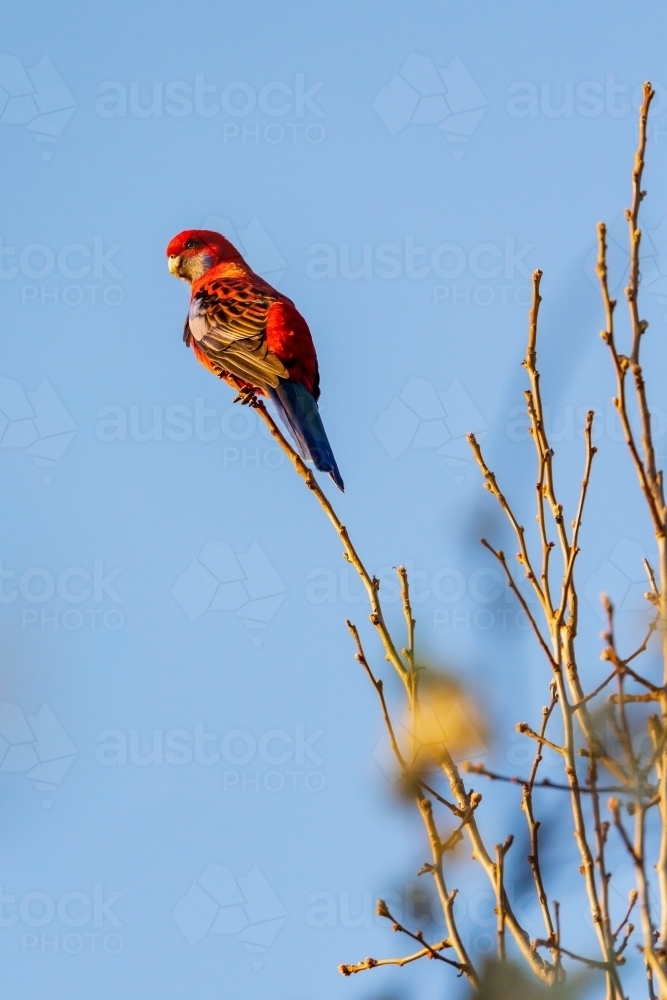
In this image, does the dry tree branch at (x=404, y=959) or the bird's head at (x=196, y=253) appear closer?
the dry tree branch at (x=404, y=959)

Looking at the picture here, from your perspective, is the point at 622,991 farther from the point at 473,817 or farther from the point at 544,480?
the point at 544,480

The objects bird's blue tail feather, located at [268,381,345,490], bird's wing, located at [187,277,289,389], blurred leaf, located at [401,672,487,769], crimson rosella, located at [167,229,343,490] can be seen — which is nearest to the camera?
blurred leaf, located at [401,672,487,769]

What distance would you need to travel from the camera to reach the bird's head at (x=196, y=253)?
19.7 ft

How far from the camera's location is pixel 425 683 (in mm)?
2008

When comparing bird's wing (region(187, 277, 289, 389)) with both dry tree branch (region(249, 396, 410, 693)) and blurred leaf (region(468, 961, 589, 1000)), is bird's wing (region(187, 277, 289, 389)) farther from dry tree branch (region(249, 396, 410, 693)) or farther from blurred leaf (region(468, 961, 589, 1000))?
blurred leaf (region(468, 961, 589, 1000))

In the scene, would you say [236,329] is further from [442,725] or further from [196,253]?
[442,725]

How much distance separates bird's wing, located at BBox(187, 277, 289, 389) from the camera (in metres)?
4.66

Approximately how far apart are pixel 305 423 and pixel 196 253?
6.59 ft

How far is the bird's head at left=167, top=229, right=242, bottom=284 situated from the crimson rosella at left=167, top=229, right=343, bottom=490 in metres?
0.30

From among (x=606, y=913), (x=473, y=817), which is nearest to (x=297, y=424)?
(x=473, y=817)

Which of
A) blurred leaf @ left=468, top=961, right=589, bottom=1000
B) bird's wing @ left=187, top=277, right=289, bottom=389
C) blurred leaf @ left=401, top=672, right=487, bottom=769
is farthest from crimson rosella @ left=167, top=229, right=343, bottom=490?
blurred leaf @ left=468, top=961, right=589, bottom=1000

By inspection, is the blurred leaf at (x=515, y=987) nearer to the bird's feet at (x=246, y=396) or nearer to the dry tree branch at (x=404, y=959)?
the dry tree branch at (x=404, y=959)

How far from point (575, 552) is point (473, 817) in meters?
0.56

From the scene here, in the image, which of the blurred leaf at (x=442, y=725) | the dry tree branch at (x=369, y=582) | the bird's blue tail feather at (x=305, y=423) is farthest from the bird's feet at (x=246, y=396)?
the blurred leaf at (x=442, y=725)
